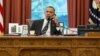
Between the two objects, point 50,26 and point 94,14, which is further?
point 94,14

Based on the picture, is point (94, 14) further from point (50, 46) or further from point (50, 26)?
point (50, 46)

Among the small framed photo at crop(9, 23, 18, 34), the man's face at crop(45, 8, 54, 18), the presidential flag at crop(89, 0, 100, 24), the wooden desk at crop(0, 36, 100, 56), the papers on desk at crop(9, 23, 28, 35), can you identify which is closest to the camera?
the wooden desk at crop(0, 36, 100, 56)

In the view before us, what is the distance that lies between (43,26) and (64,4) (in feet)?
5.11

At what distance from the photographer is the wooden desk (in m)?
5.24

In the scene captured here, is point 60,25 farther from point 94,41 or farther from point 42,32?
point 94,41

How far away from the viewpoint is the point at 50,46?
5281 mm

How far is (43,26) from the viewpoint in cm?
619

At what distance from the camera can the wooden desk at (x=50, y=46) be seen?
5.24 meters

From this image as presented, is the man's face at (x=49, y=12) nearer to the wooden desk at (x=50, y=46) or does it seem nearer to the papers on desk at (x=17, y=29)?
the papers on desk at (x=17, y=29)

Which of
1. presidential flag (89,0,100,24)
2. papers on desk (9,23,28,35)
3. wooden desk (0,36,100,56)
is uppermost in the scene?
presidential flag (89,0,100,24)

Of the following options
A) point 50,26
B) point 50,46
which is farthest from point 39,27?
point 50,46

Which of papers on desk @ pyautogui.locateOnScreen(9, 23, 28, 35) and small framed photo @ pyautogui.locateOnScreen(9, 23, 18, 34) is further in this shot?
small framed photo @ pyautogui.locateOnScreen(9, 23, 18, 34)

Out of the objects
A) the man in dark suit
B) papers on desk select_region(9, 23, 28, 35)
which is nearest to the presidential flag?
the man in dark suit

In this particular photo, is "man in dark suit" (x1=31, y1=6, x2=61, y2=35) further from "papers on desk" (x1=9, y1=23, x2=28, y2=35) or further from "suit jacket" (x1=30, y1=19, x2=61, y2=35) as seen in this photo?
"papers on desk" (x1=9, y1=23, x2=28, y2=35)
